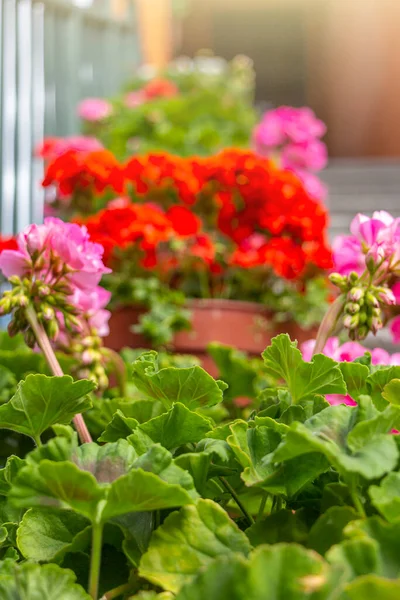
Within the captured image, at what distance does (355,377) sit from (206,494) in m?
0.16

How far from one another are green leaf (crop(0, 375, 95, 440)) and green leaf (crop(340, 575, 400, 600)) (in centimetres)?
28

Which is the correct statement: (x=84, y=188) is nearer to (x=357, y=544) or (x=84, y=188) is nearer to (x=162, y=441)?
(x=162, y=441)

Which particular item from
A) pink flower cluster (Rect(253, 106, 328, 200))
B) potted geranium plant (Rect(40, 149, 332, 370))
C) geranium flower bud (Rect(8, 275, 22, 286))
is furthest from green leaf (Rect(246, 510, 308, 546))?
pink flower cluster (Rect(253, 106, 328, 200))

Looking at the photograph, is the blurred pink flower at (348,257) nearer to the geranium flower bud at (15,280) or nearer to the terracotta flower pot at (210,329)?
the geranium flower bud at (15,280)

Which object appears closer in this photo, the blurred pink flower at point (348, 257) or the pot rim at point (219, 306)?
the blurred pink flower at point (348, 257)

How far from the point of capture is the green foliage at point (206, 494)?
43 centimetres

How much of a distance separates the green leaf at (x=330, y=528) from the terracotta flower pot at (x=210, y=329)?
4.11 ft

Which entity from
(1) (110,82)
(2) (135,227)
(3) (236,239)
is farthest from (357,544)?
(1) (110,82)

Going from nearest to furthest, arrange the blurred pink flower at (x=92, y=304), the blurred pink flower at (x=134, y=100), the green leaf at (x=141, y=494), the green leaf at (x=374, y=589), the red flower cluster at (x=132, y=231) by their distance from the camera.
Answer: the green leaf at (x=374, y=589)
the green leaf at (x=141, y=494)
the blurred pink flower at (x=92, y=304)
the red flower cluster at (x=132, y=231)
the blurred pink flower at (x=134, y=100)

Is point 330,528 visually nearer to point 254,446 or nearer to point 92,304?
point 254,446

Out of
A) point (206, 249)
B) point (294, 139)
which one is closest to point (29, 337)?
point (206, 249)

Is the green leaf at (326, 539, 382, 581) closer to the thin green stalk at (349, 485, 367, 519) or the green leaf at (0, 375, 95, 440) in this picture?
the thin green stalk at (349, 485, 367, 519)

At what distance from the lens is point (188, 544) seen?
0.52 m

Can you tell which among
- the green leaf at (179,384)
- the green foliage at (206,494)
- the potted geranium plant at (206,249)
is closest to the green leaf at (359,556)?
the green foliage at (206,494)
